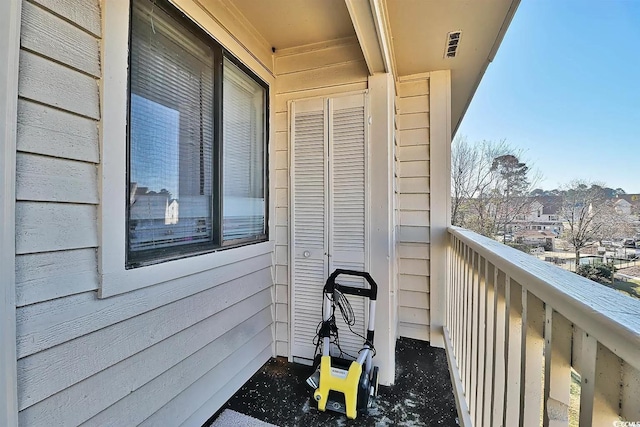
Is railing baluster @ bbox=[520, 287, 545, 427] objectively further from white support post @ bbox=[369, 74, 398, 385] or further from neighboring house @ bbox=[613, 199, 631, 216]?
neighboring house @ bbox=[613, 199, 631, 216]

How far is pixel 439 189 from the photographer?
280 cm

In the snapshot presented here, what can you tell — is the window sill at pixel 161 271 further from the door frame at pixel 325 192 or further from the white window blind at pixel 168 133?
the door frame at pixel 325 192

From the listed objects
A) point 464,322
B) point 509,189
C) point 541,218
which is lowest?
point 464,322

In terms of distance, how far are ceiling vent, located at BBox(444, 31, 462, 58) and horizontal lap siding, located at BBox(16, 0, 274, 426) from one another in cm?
225

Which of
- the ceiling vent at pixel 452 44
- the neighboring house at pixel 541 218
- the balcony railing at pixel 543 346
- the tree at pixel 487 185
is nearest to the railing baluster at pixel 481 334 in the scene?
the balcony railing at pixel 543 346

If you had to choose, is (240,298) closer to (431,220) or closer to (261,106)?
(261,106)

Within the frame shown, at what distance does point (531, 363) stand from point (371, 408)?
1.38m

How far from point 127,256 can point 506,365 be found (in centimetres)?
157

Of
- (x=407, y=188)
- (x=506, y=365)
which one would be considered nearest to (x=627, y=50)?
(x=407, y=188)

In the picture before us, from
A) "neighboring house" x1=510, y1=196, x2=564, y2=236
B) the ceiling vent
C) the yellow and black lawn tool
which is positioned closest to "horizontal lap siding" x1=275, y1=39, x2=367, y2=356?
the yellow and black lawn tool

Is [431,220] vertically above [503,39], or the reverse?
[503,39]

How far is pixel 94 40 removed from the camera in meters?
1.11

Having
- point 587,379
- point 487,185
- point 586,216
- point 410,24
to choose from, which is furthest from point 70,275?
point 487,185

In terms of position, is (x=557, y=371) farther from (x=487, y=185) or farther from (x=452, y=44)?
(x=487, y=185)
